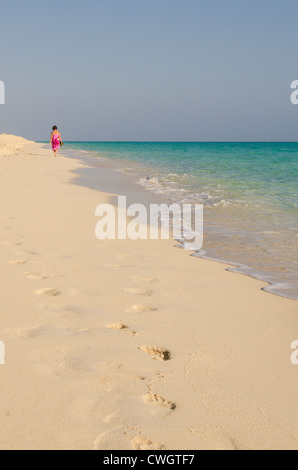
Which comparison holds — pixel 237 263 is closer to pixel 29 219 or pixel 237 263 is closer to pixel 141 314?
pixel 141 314

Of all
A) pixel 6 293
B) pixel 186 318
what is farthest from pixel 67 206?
pixel 186 318

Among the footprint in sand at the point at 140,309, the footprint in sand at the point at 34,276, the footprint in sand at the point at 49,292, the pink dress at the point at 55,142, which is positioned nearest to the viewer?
the footprint in sand at the point at 140,309

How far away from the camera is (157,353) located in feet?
8.40

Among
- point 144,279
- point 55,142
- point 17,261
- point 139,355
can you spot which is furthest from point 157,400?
point 55,142

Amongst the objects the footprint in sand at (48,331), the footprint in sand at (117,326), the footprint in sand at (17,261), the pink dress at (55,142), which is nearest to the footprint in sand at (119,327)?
the footprint in sand at (117,326)

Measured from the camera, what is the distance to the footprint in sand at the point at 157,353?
250 cm

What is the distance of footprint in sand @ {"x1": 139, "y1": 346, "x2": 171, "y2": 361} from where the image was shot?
2500 mm

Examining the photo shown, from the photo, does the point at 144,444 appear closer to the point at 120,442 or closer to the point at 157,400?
the point at 120,442

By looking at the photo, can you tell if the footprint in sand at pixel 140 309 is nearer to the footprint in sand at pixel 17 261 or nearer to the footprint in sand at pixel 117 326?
the footprint in sand at pixel 117 326

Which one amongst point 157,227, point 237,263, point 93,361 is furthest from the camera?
point 157,227

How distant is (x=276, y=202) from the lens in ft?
34.1

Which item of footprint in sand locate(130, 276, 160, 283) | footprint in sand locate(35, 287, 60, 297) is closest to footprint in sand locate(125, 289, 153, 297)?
footprint in sand locate(130, 276, 160, 283)
